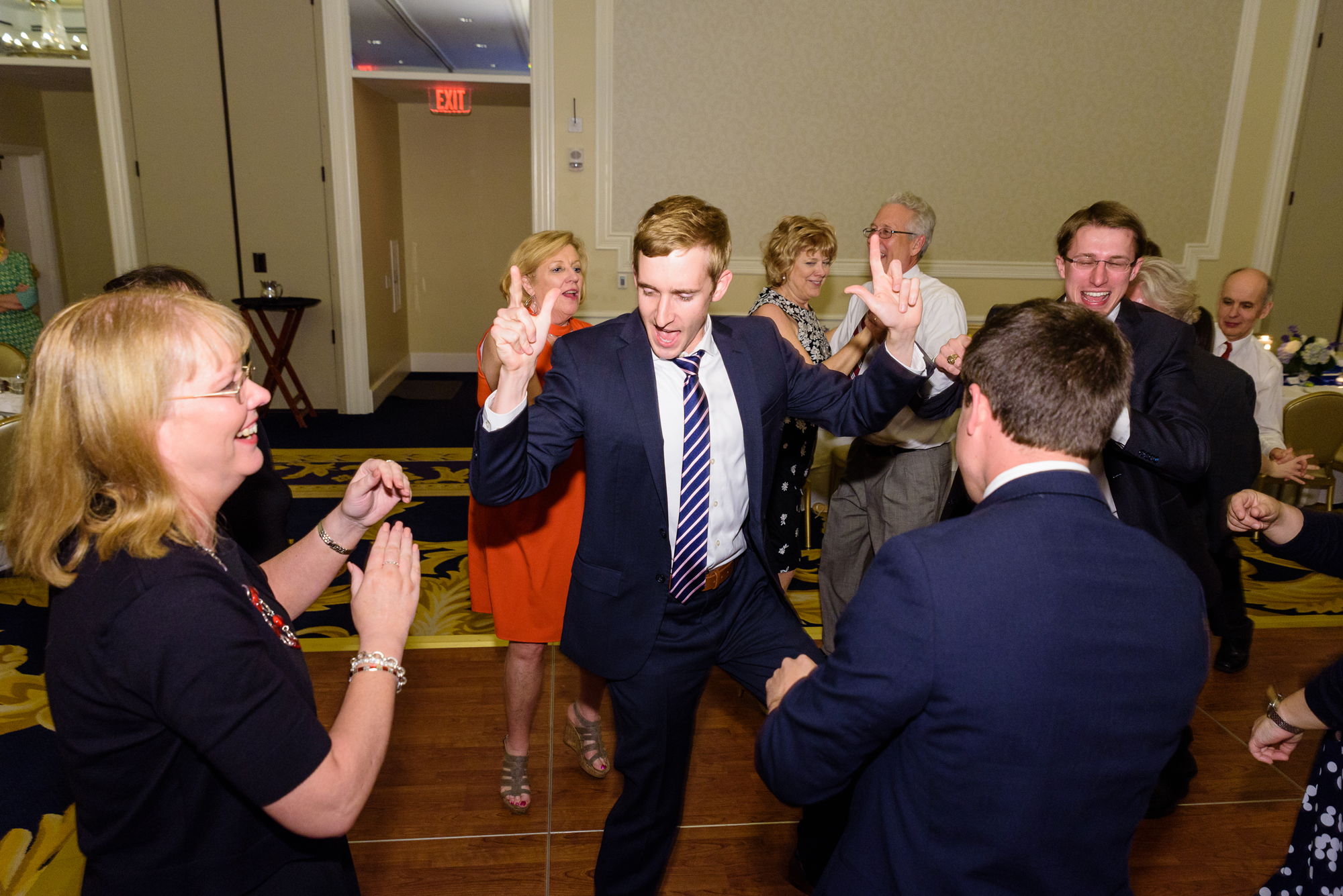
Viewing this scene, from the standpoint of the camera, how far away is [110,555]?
3.58 feet

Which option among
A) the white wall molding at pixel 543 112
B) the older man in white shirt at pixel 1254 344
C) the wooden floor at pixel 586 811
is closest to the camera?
the wooden floor at pixel 586 811

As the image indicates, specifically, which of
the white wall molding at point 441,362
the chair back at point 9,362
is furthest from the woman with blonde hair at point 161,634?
the white wall molding at point 441,362

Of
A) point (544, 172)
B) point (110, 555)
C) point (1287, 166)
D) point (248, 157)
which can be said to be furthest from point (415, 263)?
point (110, 555)

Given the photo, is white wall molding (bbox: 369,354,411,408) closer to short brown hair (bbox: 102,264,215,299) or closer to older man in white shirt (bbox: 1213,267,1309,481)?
short brown hair (bbox: 102,264,215,299)

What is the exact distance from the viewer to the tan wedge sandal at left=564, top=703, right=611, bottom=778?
9.20ft

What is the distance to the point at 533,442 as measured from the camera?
74.2 inches

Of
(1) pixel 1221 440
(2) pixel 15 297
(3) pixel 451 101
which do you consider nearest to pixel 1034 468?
(1) pixel 1221 440

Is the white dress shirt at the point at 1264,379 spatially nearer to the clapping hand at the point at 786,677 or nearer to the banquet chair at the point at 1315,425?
the banquet chair at the point at 1315,425

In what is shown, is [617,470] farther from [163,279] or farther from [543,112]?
[543,112]

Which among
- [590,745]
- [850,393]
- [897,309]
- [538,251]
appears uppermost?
[538,251]

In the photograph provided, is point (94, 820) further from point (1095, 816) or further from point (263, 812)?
point (1095, 816)

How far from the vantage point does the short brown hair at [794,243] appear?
11.8 ft

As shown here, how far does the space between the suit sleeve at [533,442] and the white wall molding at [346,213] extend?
5847mm

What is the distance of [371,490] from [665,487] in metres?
0.62
